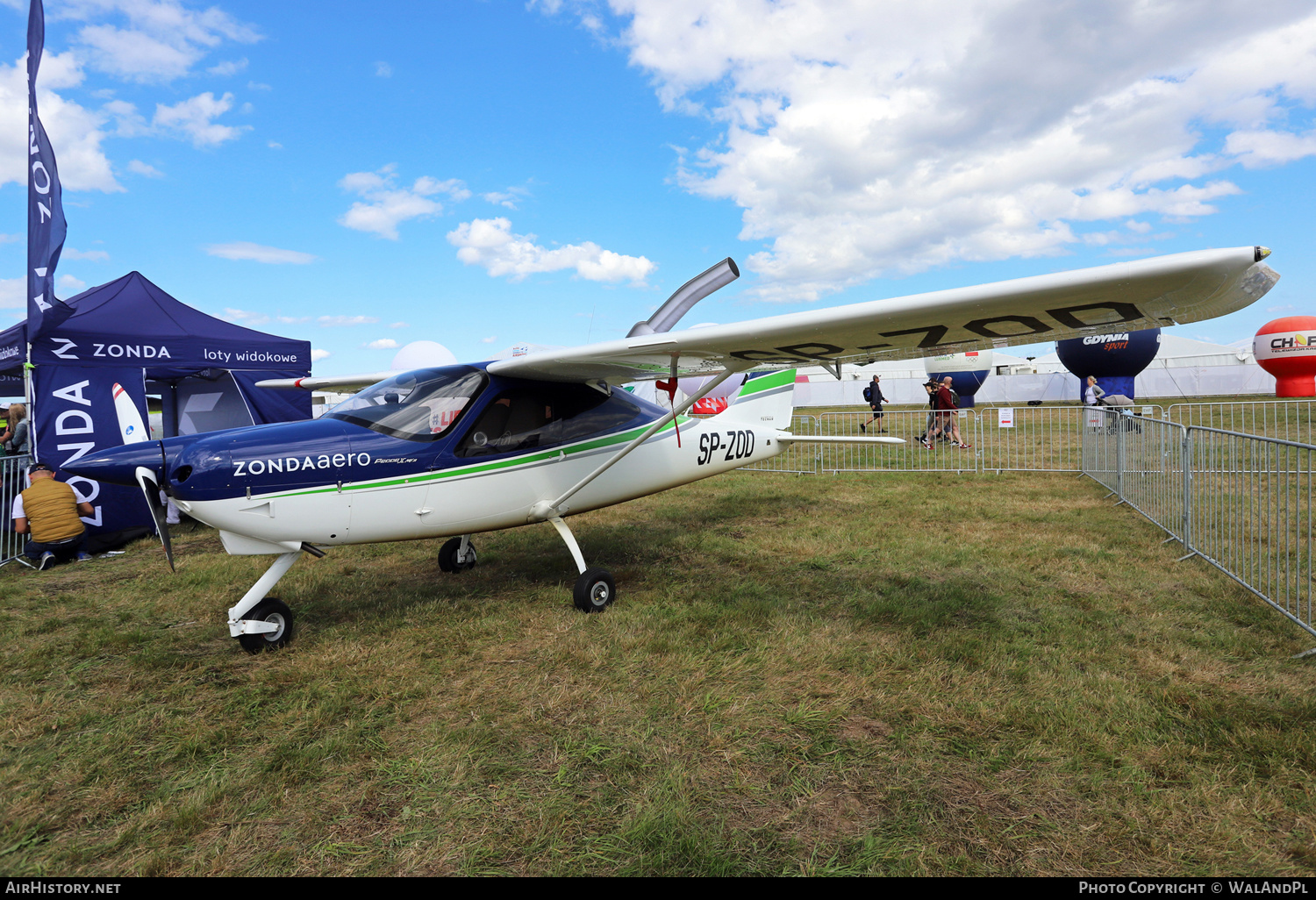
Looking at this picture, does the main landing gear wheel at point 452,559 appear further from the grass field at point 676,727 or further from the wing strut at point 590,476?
the wing strut at point 590,476

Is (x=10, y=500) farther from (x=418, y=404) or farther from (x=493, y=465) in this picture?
(x=493, y=465)

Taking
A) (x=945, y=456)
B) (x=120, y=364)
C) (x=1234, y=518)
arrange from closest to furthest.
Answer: (x=1234, y=518) → (x=120, y=364) → (x=945, y=456)

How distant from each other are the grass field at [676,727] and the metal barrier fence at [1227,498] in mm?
335

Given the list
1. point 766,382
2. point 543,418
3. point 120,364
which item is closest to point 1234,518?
point 766,382

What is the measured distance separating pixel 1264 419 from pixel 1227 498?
864 centimetres

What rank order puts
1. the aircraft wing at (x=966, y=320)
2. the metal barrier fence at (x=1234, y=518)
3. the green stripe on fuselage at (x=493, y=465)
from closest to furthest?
the aircraft wing at (x=966, y=320)
the green stripe on fuselage at (x=493, y=465)
the metal barrier fence at (x=1234, y=518)

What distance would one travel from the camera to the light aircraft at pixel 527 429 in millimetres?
3148

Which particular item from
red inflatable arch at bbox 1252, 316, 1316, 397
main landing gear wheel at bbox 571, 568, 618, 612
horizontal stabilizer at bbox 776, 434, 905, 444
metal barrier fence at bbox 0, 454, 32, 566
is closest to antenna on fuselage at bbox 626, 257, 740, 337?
horizontal stabilizer at bbox 776, 434, 905, 444

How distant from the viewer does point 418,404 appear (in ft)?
14.9

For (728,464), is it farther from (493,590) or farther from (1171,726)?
(1171,726)

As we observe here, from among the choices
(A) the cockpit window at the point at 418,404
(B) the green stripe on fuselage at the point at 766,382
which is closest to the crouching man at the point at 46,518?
(A) the cockpit window at the point at 418,404

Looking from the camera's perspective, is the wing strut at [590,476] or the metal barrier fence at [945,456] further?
the metal barrier fence at [945,456]
